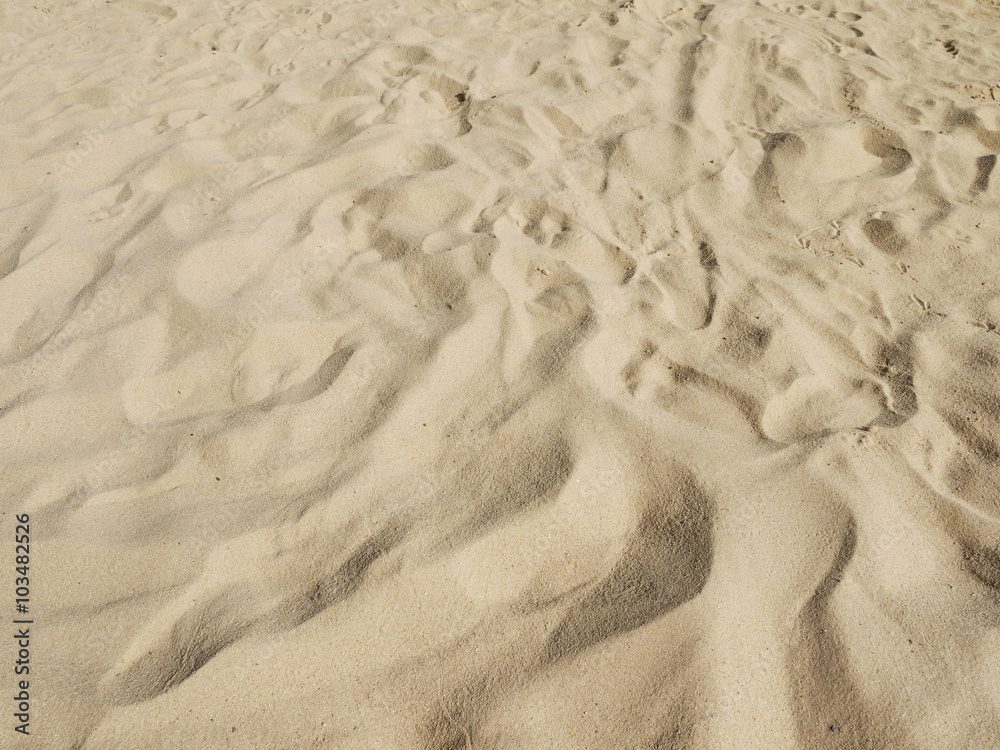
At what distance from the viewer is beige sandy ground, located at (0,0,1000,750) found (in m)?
1.32

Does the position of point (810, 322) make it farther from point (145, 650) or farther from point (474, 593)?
point (145, 650)

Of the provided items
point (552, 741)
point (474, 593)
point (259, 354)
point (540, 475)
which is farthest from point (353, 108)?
point (552, 741)

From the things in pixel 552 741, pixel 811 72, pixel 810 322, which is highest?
pixel 811 72

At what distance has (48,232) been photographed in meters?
2.41

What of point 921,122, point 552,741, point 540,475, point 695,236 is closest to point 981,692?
point 552,741

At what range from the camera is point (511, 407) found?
178 cm

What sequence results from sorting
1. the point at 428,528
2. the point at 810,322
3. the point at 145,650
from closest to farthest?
the point at 145,650 → the point at 428,528 → the point at 810,322

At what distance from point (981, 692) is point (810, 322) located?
108cm

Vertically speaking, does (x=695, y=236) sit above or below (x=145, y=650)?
above

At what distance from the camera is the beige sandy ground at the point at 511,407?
51.8 inches

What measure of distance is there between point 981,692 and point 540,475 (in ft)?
3.27

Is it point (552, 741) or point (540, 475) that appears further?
point (540, 475)

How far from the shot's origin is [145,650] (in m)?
1.36

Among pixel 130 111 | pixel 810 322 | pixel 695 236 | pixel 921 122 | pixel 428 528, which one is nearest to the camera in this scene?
pixel 428 528
